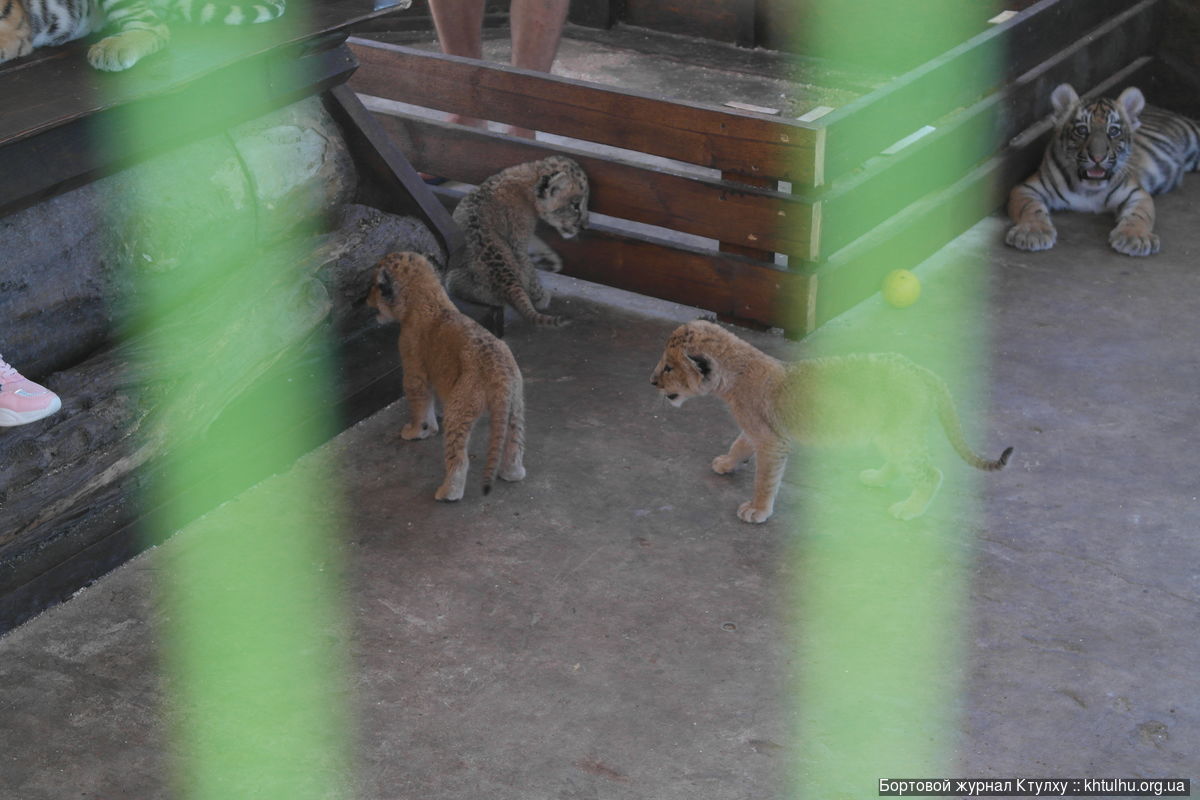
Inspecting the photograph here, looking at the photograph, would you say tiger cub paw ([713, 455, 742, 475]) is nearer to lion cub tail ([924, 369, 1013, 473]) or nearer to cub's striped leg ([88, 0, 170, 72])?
lion cub tail ([924, 369, 1013, 473])

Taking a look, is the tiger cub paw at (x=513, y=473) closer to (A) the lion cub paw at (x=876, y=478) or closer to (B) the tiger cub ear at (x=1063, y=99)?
(A) the lion cub paw at (x=876, y=478)

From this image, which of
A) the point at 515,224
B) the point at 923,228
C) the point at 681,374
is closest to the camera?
the point at 681,374

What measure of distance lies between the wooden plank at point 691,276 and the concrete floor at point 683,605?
186 millimetres

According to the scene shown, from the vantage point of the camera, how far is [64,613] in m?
4.07

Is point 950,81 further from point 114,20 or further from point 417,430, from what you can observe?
point 114,20

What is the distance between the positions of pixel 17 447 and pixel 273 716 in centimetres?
109

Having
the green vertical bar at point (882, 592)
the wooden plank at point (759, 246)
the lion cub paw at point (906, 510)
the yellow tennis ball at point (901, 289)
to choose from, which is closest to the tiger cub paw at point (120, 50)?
the wooden plank at point (759, 246)

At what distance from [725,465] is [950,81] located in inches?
89.3

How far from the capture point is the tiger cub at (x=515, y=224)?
5.63 meters

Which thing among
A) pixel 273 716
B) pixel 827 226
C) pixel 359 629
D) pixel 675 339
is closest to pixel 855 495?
pixel 675 339

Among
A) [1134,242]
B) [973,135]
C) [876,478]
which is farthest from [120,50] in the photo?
[1134,242]

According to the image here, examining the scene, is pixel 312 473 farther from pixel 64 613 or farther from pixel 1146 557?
pixel 1146 557

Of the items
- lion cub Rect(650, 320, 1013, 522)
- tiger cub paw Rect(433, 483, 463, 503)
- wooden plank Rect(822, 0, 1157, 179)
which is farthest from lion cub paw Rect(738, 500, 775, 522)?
wooden plank Rect(822, 0, 1157, 179)

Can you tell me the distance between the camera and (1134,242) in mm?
6301
